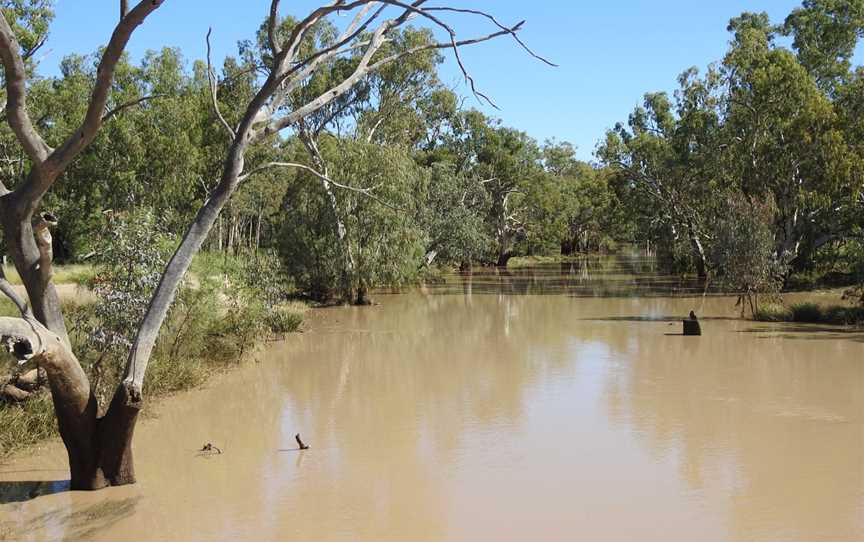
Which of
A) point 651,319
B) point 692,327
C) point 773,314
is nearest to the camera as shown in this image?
point 692,327

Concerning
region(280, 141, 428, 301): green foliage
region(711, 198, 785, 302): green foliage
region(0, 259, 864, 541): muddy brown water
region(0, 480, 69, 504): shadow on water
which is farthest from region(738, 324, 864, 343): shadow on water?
region(0, 480, 69, 504): shadow on water

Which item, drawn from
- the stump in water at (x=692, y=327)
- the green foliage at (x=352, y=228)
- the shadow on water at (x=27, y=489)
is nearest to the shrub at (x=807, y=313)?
the stump in water at (x=692, y=327)

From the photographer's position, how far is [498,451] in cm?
1036

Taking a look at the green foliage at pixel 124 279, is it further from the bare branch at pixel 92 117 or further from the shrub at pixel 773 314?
the shrub at pixel 773 314

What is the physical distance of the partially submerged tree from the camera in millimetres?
6883

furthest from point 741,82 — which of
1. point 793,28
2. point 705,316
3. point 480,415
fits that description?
point 480,415

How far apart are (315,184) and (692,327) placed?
49.7 ft

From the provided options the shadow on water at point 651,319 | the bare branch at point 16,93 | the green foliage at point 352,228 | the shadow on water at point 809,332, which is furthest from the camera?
the green foliage at point 352,228

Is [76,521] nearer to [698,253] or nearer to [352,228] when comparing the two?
[352,228]

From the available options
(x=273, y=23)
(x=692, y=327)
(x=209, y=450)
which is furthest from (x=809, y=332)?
(x=273, y=23)

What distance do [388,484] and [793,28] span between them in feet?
123

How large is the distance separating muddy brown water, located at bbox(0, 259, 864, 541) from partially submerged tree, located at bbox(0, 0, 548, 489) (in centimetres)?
78

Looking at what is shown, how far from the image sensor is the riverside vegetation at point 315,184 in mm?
7836

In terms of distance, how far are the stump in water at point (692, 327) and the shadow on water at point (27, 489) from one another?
643 inches
